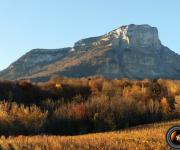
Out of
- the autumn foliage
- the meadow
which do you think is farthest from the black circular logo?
the autumn foliage

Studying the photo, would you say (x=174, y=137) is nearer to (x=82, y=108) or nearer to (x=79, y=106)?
(x=82, y=108)

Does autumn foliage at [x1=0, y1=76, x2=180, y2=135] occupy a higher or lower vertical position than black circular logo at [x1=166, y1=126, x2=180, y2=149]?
lower

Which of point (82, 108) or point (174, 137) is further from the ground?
point (174, 137)

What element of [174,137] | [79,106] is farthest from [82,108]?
[174,137]

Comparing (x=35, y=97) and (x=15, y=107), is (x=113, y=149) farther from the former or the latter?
(x=35, y=97)

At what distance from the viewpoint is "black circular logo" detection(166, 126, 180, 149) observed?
185 inches

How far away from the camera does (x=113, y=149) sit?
16.5 metres

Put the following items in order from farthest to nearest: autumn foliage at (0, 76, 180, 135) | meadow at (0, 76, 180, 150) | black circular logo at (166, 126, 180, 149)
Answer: autumn foliage at (0, 76, 180, 135) → meadow at (0, 76, 180, 150) → black circular logo at (166, 126, 180, 149)

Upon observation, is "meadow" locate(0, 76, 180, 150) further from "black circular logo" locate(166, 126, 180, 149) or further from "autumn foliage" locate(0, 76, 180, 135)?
"black circular logo" locate(166, 126, 180, 149)

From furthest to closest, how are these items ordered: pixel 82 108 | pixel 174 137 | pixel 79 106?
pixel 79 106, pixel 82 108, pixel 174 137

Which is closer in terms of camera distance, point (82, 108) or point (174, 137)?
point (174, 137)

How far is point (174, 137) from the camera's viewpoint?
477 cm

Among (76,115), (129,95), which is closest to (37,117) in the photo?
(76,115)

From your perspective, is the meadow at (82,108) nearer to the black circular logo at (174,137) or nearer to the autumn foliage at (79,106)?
the autumn foliage at (79,106)
